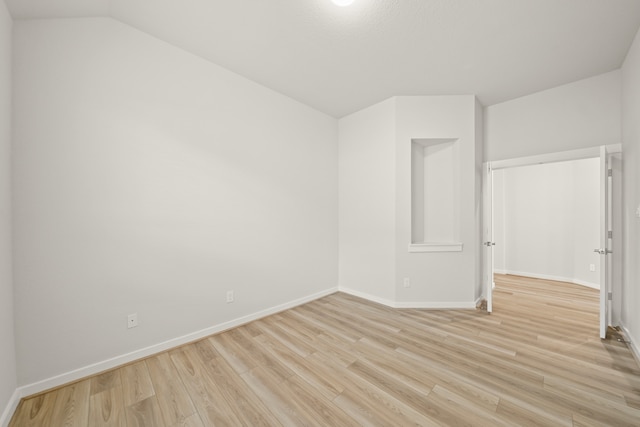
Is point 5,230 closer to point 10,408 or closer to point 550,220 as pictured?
point 10,408

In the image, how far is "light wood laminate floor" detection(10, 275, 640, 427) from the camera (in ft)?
4.89

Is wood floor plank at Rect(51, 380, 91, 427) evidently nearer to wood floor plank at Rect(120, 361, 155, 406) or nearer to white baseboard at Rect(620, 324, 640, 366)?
wood floor plank at Rect(120, 361, 155, 406)

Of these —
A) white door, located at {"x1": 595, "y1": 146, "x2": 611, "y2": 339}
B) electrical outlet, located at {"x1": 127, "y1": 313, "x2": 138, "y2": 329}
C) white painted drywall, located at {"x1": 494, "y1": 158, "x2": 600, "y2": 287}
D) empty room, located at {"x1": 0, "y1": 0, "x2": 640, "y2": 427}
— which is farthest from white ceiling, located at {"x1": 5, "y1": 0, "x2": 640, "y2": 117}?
white painted drywall, located at {"x1": 494, "y1": 158, "x2": 600, "y2": 287}

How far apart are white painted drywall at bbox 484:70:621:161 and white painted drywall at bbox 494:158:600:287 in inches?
87.0

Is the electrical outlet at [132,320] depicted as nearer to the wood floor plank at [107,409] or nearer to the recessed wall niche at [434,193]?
the wood floor plank at [107,409]

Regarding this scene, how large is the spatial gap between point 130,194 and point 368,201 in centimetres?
281

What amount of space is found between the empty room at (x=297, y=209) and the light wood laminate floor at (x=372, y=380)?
2 cm

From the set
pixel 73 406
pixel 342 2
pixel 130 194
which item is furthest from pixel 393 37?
pixel 73 406

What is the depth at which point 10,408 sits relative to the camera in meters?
1.49

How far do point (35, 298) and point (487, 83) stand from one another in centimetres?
468

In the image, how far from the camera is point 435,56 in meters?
2.46

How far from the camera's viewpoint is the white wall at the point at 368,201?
3383 mm

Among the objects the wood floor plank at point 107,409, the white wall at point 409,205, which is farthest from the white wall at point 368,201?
the wood floor plank at point 107,409

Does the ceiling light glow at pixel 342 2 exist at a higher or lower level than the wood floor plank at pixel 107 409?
higher
